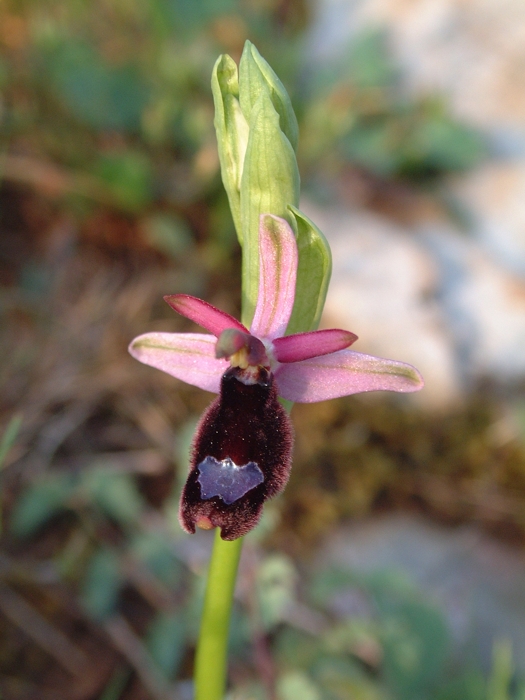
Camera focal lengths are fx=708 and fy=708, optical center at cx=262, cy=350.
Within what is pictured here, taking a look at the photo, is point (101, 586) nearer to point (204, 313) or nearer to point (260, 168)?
point (204, 313)

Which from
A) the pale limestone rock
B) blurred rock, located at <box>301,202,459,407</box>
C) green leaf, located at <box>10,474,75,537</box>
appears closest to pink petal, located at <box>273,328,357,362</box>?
green leaf, located at <box>10,474,75,537</box>

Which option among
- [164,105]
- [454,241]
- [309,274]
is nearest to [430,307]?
[454,241]

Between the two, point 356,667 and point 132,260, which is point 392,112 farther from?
point 356,667

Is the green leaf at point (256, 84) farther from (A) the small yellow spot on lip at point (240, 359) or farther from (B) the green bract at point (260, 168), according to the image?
(A) the small yellow spot on lip at point (240, 359)

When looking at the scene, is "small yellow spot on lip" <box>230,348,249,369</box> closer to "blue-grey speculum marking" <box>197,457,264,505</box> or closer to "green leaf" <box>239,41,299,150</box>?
"blue-grey speculum marking" <box>197,457,264,505</box>

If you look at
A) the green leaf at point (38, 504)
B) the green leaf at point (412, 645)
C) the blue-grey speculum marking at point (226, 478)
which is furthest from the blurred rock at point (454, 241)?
the blue-grey speculum marking at point (226, 478)

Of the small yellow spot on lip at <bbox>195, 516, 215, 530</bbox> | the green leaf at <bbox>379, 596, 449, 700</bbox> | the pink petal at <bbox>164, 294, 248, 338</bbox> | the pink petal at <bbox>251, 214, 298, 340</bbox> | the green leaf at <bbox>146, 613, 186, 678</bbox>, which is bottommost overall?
the green leaf at <bbox>146, 613, 186, 678</bbox>

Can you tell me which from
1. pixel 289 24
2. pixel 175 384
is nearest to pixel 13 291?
pixel 175 384
